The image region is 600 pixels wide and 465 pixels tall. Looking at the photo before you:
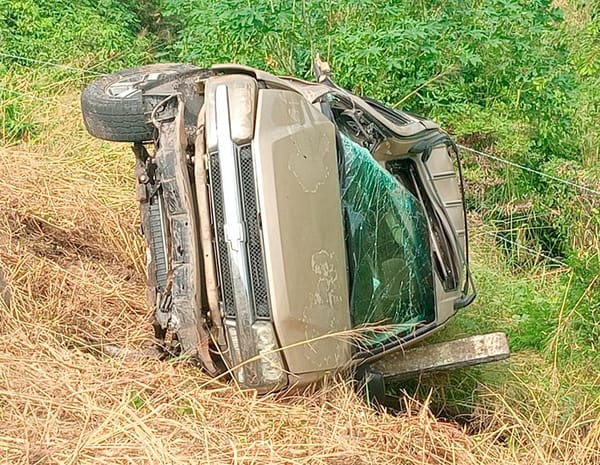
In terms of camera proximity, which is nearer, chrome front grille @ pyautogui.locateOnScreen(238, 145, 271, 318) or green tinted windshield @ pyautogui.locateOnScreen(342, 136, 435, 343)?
chrome front grille @ pyautogui.locateOnScreen(238, 145, 271, 318)

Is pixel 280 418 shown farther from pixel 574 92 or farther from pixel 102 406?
pixel 574 92

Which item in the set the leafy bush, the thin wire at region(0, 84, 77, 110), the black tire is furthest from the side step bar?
the leafy bush

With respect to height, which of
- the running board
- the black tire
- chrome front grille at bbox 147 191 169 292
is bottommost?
the running board

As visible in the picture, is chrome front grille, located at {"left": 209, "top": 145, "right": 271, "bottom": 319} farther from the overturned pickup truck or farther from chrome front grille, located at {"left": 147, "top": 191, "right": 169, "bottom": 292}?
chrome front grille, located at {"left": 147, "top": 191, "right": 169, "bottom": 292}

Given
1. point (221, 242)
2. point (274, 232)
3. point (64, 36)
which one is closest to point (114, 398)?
point (221, 242)

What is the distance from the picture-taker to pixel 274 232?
3.72 metres

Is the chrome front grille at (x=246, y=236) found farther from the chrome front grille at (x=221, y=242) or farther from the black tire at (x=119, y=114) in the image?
the black tire at (x=119, y=114)

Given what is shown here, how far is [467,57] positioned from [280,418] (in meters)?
4.96

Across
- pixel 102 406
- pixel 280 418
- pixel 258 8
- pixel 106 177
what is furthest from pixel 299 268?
pixel 258 8

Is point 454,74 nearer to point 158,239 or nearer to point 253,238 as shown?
point 158,239

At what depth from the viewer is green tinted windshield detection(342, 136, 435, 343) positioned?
4.26 meters

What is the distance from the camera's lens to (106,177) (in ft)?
21.6

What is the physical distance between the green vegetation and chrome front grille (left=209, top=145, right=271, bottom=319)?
9.56 ft

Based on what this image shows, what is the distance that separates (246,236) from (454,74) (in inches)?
191
